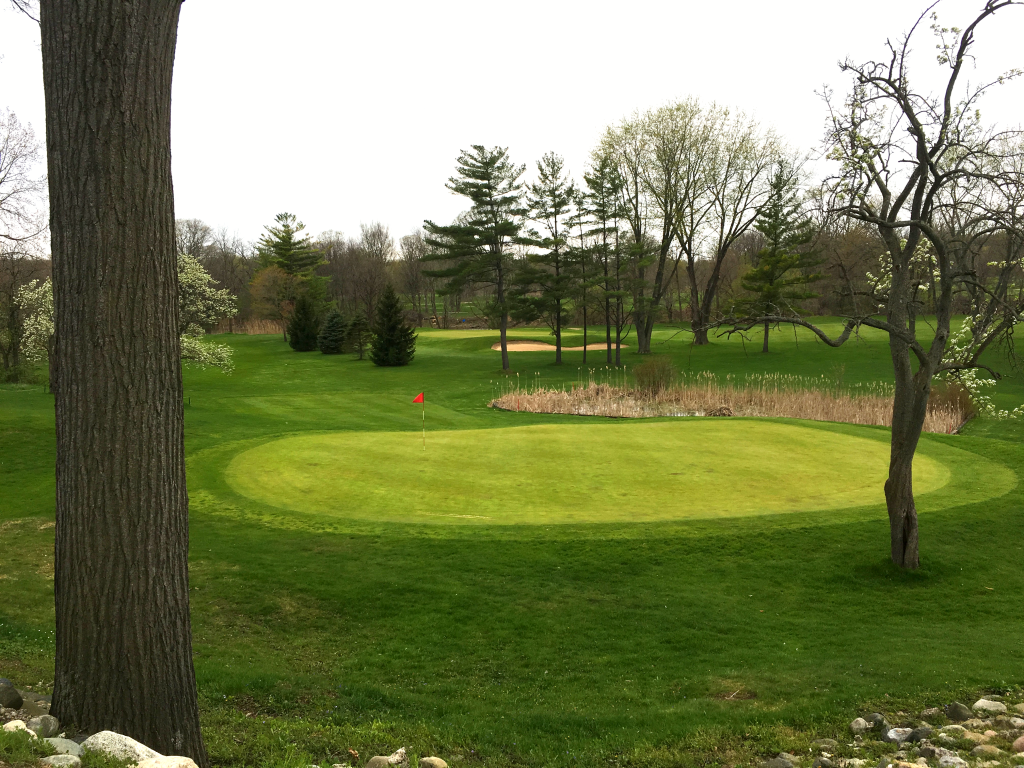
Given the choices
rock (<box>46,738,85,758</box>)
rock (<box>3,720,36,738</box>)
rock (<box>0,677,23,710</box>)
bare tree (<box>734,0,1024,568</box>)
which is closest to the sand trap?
bare tree (<box>734,0,1024,568</box>)

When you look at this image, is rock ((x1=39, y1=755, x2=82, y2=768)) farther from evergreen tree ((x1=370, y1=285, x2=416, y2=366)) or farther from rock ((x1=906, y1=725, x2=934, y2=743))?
evergreen tree ((x1=370, y1=285, x2=416, y2=366))

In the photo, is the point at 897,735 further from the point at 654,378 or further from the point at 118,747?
the point at 654,378

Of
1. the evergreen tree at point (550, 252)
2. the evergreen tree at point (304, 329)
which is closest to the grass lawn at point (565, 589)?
the evergreen tree at point (550, 252)

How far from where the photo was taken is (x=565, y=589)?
22.2 feet

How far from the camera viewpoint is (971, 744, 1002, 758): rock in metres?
3.84

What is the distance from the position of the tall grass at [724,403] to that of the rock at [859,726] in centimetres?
1543

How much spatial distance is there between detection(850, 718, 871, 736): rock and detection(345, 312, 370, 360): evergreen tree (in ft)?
124

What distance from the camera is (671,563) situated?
730cm

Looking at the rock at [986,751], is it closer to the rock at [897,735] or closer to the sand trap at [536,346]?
the rock at [897,735]

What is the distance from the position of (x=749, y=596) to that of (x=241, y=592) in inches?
180

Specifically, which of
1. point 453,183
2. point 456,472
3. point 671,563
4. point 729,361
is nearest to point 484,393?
point 453,183

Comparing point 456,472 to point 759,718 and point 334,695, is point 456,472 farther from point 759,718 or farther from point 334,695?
point 759,718

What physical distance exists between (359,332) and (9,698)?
3812 centimetres

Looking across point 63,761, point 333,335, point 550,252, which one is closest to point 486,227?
point 550,252
